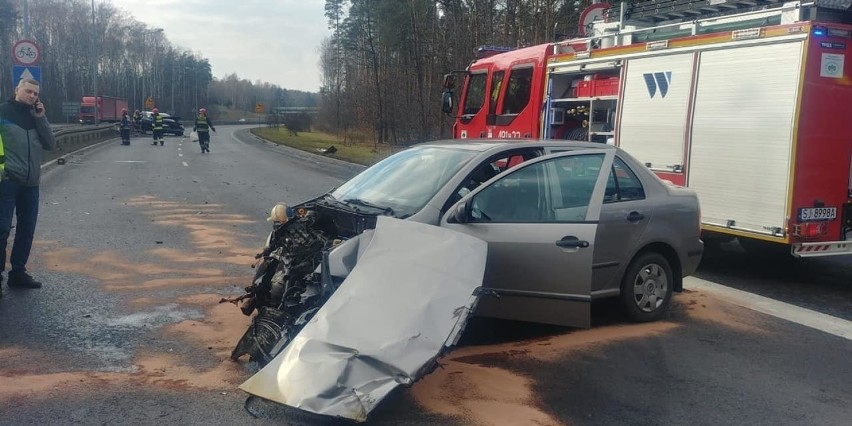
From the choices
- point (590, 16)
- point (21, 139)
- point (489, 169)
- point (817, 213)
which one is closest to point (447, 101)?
point (590, 16)

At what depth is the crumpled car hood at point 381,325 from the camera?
384cm

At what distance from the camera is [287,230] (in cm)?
564

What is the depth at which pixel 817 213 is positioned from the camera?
7492 mm

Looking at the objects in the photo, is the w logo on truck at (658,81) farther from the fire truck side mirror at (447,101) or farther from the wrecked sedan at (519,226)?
the fire truck side mirror at (447,101)

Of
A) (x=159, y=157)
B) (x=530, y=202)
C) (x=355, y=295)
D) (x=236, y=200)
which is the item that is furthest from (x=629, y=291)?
(x=159, y=157)

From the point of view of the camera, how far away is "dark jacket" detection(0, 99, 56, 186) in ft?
21.7

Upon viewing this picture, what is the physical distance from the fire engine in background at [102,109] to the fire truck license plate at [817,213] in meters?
63.3

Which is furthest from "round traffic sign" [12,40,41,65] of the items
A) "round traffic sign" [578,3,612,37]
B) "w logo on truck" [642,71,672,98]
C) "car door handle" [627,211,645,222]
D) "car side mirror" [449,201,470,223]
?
"car door handle" [627,211,645,222]

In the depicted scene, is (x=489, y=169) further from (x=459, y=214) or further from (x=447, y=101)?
(x=447, y=101)

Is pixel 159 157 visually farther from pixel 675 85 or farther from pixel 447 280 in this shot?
pixel 447 280

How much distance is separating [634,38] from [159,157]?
21364mm

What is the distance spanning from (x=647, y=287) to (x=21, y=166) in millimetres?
5742

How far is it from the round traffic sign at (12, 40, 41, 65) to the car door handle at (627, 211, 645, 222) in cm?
1698

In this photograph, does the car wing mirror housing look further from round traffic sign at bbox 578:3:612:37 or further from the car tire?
the car tire
